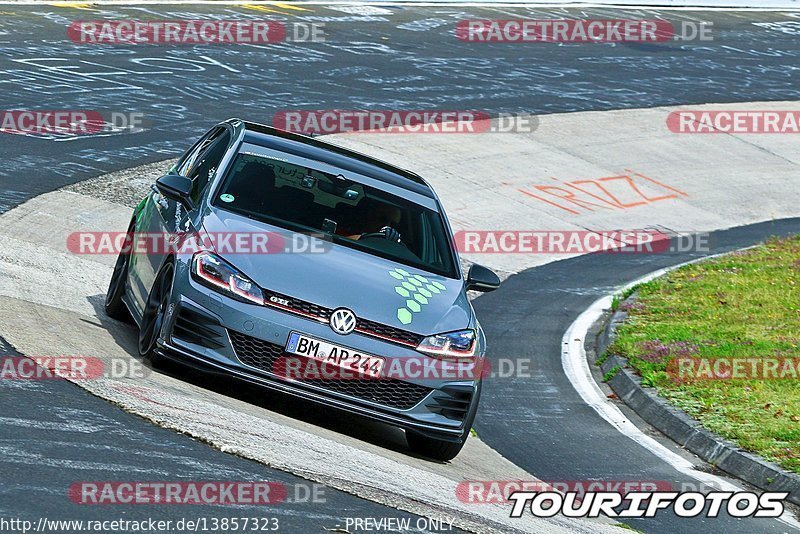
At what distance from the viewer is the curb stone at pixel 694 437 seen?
940 cm

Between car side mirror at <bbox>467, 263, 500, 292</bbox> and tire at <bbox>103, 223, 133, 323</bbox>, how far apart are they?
8.53 feet

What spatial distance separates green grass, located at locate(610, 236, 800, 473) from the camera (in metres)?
10.5

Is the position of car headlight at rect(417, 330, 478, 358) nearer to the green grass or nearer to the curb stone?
the curb stone

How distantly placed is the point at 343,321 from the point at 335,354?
0.20 m

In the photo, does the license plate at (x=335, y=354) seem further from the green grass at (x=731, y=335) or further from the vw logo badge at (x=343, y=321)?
the green grass at (x=731, y=335)

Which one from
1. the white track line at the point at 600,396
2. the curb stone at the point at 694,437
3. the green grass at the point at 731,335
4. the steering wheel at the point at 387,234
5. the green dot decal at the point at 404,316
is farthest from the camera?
the green grass at the point at 731,335

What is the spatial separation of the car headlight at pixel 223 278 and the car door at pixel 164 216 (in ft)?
1.89

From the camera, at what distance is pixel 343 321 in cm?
802

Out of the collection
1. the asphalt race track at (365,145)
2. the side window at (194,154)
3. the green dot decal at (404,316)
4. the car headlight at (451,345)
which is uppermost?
the side window at (194,154)

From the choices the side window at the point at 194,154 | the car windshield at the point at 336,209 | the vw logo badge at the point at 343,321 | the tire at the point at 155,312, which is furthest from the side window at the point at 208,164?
the vw logo badge at the point at 343,321

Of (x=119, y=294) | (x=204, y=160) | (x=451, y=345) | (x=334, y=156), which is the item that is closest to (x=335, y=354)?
(x=451, y=345)

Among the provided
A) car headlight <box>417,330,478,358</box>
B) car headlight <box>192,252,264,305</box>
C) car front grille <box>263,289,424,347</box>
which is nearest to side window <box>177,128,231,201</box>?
car headlight <box>192,252,264,305</box>

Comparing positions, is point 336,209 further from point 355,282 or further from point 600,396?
point 600,396

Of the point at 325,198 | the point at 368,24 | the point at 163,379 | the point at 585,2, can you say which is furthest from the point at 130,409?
the point at 585,2
